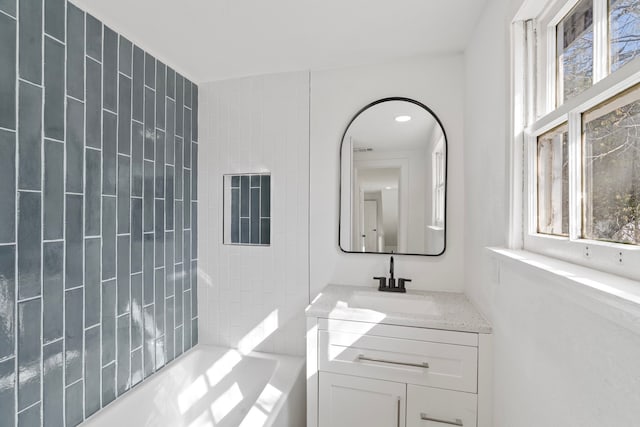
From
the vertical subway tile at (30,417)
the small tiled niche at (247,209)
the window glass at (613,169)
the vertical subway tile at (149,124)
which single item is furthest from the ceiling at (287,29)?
the vertical subway tile at (30,417)

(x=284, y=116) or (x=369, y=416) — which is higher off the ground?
(x=284, y=116)

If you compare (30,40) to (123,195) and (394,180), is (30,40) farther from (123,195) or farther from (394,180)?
(394,180)

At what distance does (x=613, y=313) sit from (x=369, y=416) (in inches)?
52.1

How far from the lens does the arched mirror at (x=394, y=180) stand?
6.45 feet

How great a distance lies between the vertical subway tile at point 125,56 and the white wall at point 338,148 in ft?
3.64

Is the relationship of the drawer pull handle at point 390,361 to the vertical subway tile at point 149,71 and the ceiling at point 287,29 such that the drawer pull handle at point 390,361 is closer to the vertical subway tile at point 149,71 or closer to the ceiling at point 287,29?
the ceiling at point 287,29

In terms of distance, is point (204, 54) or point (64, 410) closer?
point (64, 410)

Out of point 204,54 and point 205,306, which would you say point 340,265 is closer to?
point 205,306

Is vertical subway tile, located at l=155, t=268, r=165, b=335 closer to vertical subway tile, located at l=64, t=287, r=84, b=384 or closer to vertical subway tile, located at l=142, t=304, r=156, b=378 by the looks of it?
vertical subway tile, located at l=142, t=304, r=156, b=378

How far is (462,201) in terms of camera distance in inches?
75.2

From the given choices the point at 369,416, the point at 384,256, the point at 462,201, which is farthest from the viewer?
the point at 384,256

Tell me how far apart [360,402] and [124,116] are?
1.98 meters

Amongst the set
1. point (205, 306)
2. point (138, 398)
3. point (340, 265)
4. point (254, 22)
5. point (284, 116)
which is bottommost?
point (138, 398)

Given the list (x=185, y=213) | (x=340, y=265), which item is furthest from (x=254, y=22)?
(x=340, y=265)
